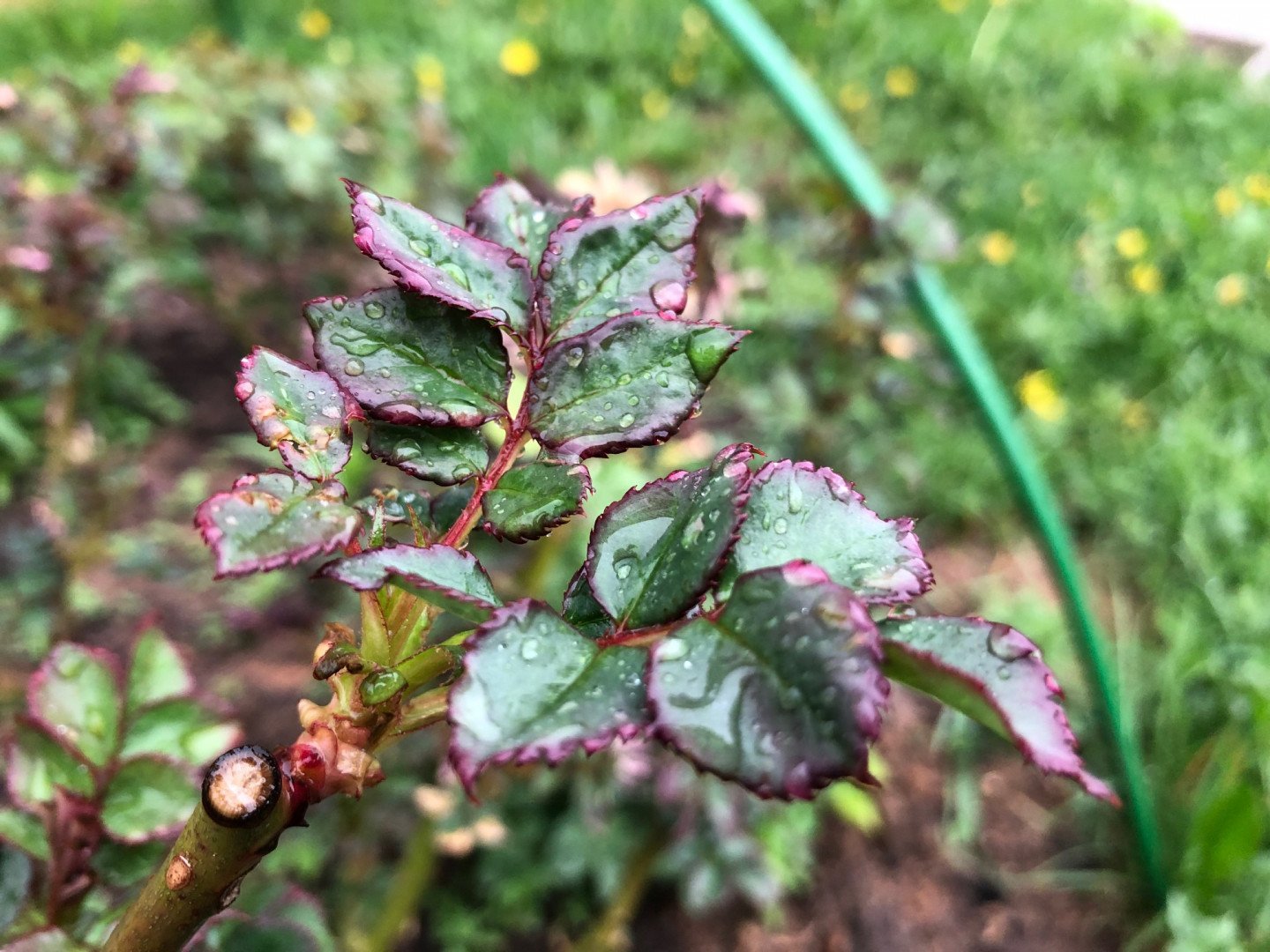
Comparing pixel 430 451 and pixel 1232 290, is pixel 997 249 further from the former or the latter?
pixel 430 451

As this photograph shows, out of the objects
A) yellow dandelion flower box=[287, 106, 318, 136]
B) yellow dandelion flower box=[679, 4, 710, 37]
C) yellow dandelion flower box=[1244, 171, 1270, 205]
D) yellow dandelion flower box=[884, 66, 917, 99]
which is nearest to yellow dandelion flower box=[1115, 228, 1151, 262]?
yellow dandelion flower box=[1244, 171, 1270, 205]

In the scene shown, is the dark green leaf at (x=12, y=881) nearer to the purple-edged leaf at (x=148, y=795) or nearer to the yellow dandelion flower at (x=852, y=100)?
the purple-edged leaf at (x=148, y=795)

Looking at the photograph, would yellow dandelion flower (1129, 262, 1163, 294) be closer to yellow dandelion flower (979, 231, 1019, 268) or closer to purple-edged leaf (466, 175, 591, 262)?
yellow dandelion flower (979, 231, 1019, 268)

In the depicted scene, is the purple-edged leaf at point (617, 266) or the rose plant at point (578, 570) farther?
the purple-edged leaf at point (617, 266)

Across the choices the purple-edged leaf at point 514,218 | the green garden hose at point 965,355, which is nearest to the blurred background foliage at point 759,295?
the green garden hose at point 965,355

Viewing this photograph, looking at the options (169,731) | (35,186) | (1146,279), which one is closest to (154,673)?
(169,731)
